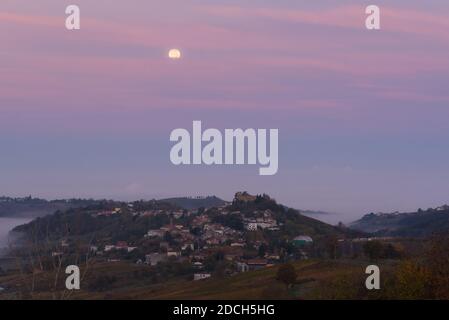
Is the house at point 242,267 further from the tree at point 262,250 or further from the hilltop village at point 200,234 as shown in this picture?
the tree at point 262,250

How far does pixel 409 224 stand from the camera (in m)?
20.4

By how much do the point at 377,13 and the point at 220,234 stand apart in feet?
37.0

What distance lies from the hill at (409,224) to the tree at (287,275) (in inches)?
80.3

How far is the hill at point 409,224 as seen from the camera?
19373mm

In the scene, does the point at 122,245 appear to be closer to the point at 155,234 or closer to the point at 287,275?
the point at 155,234

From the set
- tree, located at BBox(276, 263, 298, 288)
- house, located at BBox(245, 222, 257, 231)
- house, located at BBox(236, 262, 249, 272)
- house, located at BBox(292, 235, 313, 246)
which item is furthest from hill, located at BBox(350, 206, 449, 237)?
house, located at BBox(236, 262, 249, 272)

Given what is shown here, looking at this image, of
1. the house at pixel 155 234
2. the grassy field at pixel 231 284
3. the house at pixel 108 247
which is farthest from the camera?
the house at pixel 155 234

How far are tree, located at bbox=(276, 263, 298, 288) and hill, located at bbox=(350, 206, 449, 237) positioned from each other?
2.04 metres

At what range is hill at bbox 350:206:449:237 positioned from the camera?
63.6ft

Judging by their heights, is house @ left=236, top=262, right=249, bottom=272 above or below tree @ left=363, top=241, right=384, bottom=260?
below

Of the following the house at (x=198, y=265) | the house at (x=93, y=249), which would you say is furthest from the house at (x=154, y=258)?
the house at (x=93, y=249)

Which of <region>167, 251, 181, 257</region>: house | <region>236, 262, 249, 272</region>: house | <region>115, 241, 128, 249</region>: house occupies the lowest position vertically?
<region>236, 262, 249, 272</region>: house

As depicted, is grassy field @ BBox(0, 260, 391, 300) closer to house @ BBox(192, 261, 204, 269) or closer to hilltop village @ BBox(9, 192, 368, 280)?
hilltop village @ BBox(9, 192, 368, 280)
